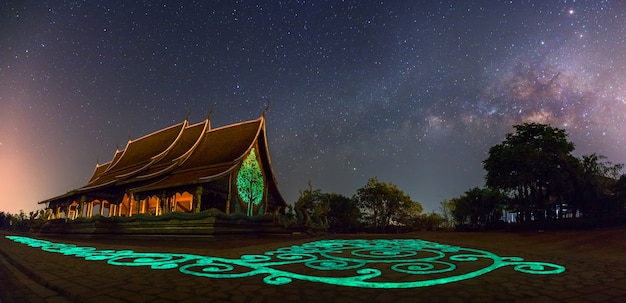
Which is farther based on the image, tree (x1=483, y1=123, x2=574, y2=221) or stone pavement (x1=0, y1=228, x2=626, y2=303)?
tree (x1=483, y1=123, x2=574, y2=221)

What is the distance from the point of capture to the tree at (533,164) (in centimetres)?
1797

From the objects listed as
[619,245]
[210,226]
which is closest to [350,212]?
[210,226]

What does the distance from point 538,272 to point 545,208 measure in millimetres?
20137

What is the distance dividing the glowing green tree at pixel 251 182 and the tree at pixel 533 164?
15.3m

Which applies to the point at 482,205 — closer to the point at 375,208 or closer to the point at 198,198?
the point at 375,208

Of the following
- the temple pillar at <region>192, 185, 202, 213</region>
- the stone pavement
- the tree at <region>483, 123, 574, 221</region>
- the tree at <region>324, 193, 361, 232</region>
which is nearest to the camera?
the stone pavement

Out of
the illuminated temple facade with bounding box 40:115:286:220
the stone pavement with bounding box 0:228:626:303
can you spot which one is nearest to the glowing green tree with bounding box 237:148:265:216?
the illuminated temple facade with bounding box 40:115:286:220

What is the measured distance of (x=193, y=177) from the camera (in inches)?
717

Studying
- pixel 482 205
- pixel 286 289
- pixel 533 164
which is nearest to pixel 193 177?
pixel 286 289

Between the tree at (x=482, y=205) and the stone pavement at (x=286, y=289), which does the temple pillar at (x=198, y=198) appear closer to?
the stone pavement at (x=286, y=289)

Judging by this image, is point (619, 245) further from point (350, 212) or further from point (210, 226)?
point (350, 212)

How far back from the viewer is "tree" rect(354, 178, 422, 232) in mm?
32531

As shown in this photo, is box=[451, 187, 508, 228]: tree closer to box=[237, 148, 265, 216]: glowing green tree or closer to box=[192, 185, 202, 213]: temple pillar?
box=[237, 148, 265, 216]: glowing green tree

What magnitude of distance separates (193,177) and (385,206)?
21050mm
